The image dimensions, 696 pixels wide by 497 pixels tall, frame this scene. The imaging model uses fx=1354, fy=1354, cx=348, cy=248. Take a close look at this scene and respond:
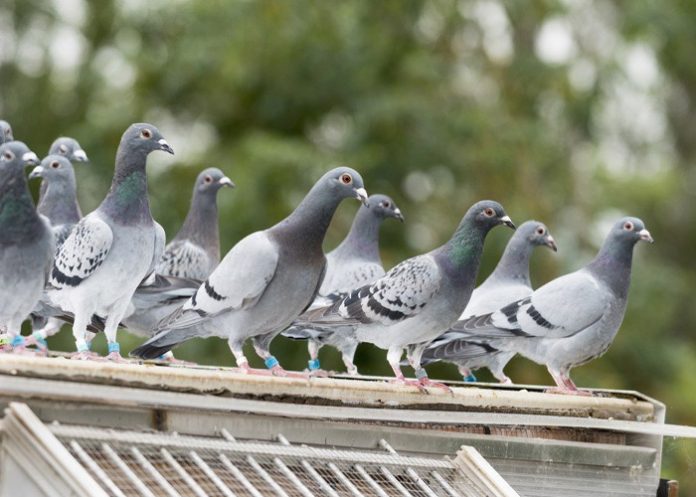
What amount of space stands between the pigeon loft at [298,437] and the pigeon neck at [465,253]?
4.33ft

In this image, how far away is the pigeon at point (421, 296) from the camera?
29.5 feet

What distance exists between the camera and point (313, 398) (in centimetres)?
666

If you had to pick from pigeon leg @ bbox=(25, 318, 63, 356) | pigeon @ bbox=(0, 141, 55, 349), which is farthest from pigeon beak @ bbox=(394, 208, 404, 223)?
pigeon @ bbox=(0, 141, 55, 349)

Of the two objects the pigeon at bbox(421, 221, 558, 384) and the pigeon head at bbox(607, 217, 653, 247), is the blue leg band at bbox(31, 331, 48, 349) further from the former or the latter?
the pigeon head at bbox(607, 217, 653, 247)

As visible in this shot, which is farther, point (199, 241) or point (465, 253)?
point (199, 241)

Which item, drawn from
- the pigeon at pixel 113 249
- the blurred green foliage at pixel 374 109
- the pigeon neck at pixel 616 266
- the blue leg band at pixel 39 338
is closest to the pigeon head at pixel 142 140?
the pigeon at pixel 113 249

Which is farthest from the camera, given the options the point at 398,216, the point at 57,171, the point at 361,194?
the point at 398,216

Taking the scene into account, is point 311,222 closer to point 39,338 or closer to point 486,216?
point 486,216

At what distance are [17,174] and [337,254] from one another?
13.7 ft

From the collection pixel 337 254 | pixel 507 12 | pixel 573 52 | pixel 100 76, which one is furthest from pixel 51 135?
pixel 337 254

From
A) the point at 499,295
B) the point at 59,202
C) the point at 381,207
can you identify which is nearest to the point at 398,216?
the point at 381,207

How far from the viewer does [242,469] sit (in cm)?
612

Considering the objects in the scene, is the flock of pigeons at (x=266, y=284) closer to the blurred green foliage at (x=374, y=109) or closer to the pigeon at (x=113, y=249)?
the pigeon at (x=113, y=249)

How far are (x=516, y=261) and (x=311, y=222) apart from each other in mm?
3041
